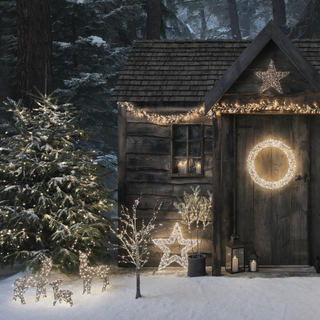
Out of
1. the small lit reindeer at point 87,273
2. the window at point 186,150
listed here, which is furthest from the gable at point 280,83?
the small lit reindeer at point 87,273

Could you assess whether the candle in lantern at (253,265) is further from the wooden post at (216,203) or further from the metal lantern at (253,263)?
the wooden post at (216,203)

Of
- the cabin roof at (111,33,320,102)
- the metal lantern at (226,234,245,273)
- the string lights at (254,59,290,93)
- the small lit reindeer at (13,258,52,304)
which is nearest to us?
the small lit reindeer at (13,258,52,304)

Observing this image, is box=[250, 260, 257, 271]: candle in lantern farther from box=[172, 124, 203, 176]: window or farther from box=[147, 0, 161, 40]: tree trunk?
box=[147, 0, 161, 40]: tree trunk

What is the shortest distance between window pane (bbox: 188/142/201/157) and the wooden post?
0.73 meters

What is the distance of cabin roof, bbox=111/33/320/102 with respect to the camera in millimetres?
6613

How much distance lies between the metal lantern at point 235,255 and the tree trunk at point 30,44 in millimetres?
5501

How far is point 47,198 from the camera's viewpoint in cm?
555

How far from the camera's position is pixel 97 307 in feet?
15.6

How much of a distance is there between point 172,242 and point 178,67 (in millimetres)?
3525

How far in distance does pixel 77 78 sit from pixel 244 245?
752 centimetres

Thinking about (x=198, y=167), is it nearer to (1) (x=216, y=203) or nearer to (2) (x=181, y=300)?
(1) (x=216, y=203)

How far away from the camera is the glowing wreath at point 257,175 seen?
20.9 feet

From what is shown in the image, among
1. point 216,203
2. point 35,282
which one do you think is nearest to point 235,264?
point 216,203

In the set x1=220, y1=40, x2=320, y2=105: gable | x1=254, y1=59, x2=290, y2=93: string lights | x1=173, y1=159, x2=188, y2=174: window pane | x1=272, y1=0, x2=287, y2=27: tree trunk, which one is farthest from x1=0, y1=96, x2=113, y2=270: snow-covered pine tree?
x1=272, y1=0, x2=287, y2=27: tree trunk
